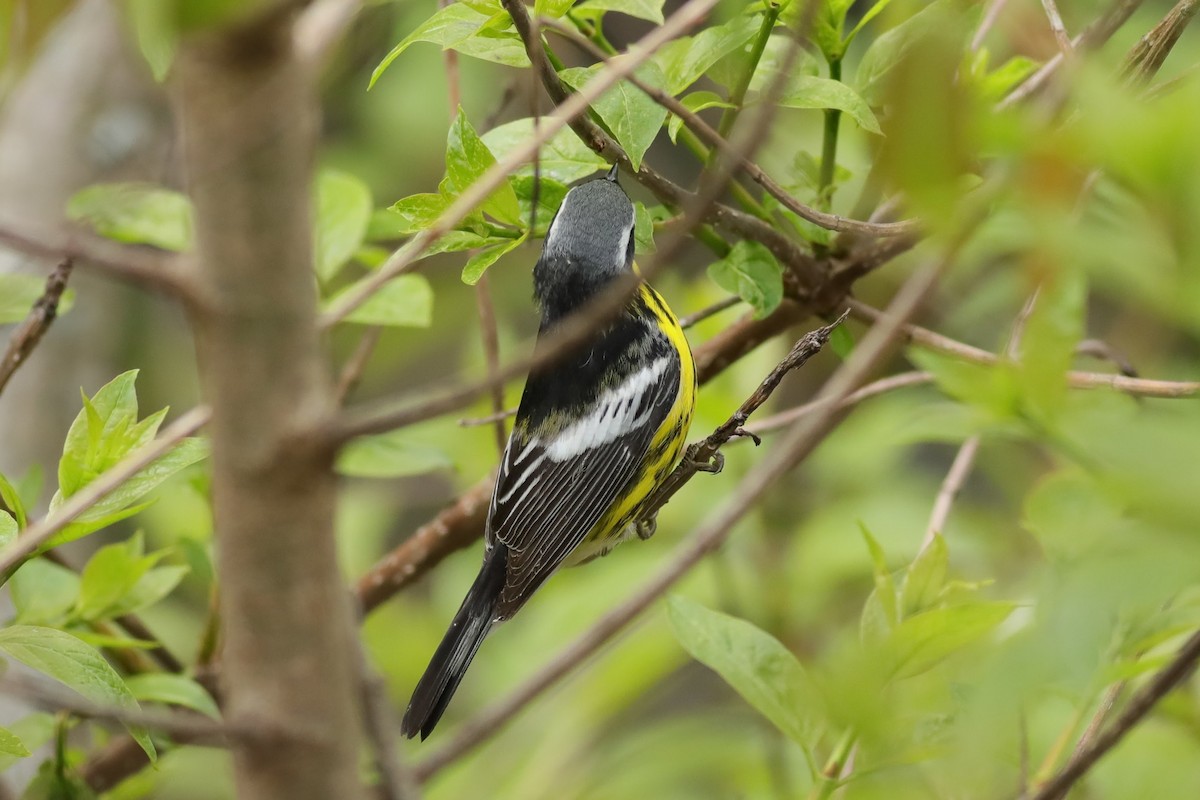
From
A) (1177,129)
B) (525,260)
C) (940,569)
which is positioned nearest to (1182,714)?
(940,569)

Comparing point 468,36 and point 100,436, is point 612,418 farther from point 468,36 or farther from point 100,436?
point 100,436

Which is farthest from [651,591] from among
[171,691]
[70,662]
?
[171,691]

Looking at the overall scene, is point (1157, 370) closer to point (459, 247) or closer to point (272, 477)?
Result: point (459, 247)

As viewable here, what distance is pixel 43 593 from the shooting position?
5.06ft

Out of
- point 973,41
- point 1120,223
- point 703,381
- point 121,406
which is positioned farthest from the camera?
point 703,381

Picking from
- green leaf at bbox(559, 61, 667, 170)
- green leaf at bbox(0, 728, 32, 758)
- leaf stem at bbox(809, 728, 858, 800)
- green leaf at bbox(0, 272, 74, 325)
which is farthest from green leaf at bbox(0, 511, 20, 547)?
leaf stem at bbox(809, 728, 858, 800)

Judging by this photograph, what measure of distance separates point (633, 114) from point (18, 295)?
88 cm

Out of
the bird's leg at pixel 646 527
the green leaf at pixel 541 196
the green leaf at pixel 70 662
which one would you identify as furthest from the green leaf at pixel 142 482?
the bird's leg at pixel 646 527

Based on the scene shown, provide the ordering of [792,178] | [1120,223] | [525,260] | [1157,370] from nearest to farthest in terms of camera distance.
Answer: [1120,223], [792,178], [1157,370], [525,260]

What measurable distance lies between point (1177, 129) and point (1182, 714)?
1.06 m

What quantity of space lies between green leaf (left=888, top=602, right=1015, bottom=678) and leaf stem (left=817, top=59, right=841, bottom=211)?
71 cm

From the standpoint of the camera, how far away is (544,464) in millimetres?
2352

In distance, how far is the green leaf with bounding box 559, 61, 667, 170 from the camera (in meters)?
1.34

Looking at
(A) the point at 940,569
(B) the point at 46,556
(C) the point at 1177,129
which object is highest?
(C) the point at 1177,129
